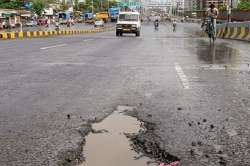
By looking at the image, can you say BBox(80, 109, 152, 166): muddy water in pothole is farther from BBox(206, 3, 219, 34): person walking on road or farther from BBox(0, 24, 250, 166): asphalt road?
BBox(206, 3, 219, 34): person walking on road

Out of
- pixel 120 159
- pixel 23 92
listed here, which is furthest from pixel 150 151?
pixel 23 92

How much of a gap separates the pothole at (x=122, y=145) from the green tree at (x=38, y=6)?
11715 centimetres

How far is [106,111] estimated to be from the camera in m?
6.50

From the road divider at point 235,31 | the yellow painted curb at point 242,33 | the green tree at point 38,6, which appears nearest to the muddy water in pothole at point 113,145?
the road divider at point 235,31

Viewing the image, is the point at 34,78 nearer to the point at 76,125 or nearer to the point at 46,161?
the point at 76,125

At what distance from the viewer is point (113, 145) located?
4805mm

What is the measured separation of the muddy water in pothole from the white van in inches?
1318

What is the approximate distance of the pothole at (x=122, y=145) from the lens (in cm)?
432

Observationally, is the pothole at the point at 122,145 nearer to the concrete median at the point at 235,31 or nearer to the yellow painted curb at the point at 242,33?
the concrete median at the point at 235,31

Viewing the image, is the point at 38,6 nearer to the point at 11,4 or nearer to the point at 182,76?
the point at 11,4

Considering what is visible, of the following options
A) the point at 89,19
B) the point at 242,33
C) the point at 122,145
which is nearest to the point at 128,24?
the point at 242,33

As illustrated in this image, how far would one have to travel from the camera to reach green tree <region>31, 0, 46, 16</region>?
12016 cm

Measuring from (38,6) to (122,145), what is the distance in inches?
4720

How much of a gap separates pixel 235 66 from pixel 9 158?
8.65 m
